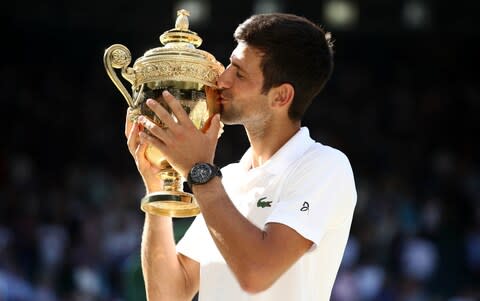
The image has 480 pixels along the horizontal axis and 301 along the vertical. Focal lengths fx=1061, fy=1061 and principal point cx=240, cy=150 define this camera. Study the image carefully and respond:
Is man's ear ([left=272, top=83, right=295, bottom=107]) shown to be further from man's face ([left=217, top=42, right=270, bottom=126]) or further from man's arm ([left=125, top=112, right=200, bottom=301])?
man's arm ([left=125, top=112, right=200, bottom=301])

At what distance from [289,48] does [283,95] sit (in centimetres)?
14

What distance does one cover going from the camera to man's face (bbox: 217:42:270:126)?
2.95 meters

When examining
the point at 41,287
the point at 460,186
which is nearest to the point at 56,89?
the point at 41,287

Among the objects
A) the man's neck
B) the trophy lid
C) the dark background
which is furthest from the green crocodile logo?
the dark background

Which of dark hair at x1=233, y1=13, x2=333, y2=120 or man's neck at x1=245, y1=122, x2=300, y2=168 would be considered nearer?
dark hair at x1=233, y1=13, x2=333, y2=120

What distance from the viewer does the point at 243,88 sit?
9.68 feet

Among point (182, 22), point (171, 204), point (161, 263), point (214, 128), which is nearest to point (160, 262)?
point (161, 263)

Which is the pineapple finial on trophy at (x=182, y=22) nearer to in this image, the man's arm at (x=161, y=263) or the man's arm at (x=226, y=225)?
the man's arm at (x=226, y=225)

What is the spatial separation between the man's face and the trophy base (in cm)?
25

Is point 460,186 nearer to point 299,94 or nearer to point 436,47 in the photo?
point 436,47

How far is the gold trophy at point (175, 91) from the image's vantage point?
2.88 m

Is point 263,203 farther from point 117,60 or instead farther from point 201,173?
point 117,60

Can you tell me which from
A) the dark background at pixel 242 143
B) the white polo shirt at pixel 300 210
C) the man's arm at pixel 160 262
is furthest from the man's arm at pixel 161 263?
the dark background at pixel 242 143

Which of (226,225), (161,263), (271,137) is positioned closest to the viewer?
(226,225)
